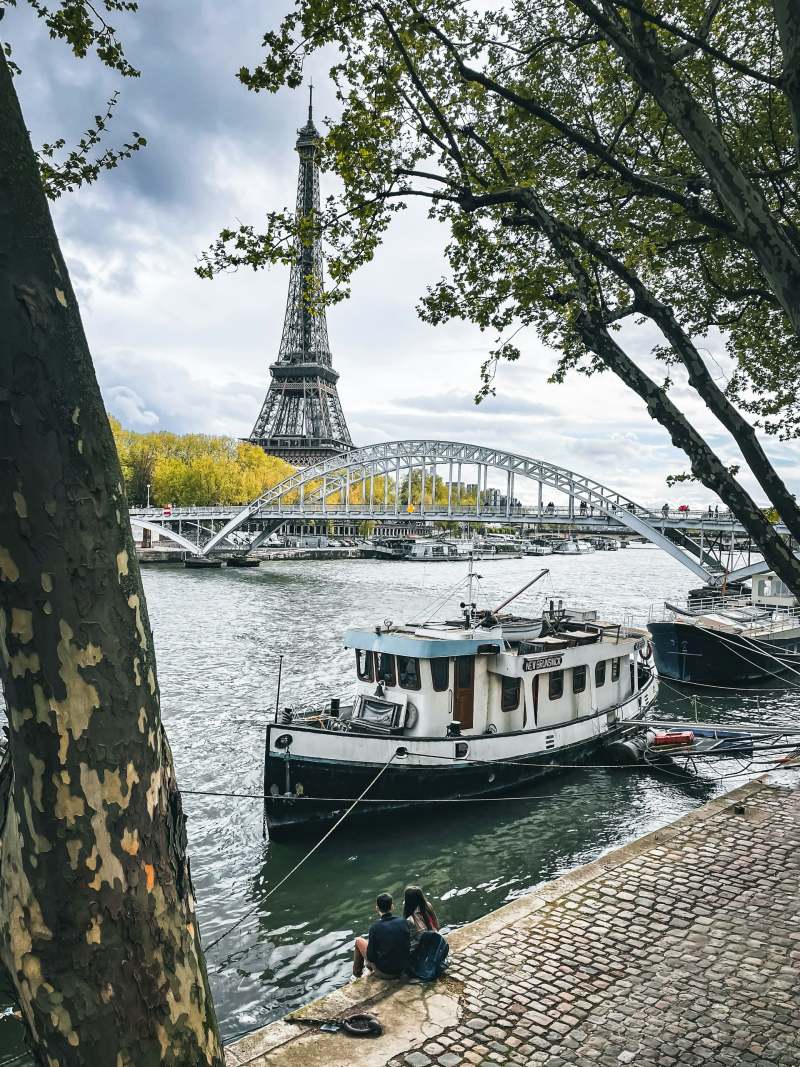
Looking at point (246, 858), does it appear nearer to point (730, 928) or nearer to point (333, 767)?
point (333, 767)

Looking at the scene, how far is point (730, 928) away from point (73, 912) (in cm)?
832

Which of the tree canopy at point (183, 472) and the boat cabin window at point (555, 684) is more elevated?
the tree canopy at point (183, 472)

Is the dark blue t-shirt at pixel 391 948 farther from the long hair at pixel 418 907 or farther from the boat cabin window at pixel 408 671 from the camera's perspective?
the boat cabin window at pixel 408 671

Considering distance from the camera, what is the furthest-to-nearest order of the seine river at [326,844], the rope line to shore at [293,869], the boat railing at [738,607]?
1. the boat railing at [738,607]
2. the rope line to shore at [293,869]
3. the seine river at [326,844]

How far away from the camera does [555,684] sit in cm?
1714

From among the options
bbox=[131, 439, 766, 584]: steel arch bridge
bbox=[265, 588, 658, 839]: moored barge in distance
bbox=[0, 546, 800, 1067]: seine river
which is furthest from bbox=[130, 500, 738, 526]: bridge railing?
bbox=[265, 588, 658, 839]: moored barge in distance

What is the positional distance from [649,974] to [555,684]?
9.68 m

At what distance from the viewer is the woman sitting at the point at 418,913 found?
811 cm

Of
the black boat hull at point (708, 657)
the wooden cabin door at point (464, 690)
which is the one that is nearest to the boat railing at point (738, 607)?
the black boat hull at point (708, 657)

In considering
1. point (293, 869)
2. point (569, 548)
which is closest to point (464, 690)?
point (293, 869)

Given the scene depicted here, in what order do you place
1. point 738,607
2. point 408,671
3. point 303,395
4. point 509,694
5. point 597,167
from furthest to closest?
point 303,395 < point 738,607 < point 509,694 < point 408,671 < point 597,167

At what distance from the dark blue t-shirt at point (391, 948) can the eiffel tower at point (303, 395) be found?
394ft

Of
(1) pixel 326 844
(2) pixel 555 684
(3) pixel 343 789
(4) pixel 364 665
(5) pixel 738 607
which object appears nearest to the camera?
(1) pixel 326 844

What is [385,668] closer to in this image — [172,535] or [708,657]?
[708,657]
